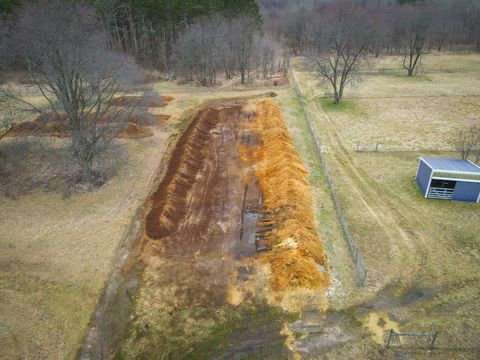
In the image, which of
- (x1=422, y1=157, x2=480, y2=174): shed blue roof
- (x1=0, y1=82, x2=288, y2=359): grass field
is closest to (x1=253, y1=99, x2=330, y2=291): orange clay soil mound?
(x1=422, y1=157, x2=480, y2=174): shed blue roof

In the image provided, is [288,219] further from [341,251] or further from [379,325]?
[379,325]

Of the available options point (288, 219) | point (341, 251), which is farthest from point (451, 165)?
point (288, 219)

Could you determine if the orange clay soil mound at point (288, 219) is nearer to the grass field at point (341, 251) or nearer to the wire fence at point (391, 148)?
the grass field at point (341, 251)

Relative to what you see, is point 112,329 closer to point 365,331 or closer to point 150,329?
point 150,329

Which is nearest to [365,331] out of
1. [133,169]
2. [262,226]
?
[262,226]

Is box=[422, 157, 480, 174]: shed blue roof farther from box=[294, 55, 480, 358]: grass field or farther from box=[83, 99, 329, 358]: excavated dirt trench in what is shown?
box=[83, 99, 329, 358]: excavated dirt trench

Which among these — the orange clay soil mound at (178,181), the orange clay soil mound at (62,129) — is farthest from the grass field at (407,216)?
the orange clay soil mound at (62,129)
